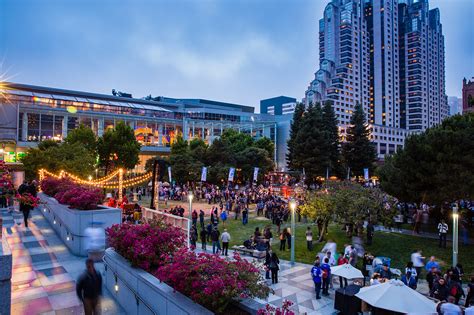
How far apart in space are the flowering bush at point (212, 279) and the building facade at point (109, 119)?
1660 inches

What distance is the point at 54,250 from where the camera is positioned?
40.3ft

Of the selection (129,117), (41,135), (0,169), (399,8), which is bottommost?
(0,169)

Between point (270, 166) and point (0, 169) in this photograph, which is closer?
point (0, 169)

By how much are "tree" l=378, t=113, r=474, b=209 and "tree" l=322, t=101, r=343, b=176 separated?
28.9m

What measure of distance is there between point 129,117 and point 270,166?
100 ft

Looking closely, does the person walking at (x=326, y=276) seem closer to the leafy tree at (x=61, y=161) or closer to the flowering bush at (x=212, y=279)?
the flowering bush at (x=212, y=279)

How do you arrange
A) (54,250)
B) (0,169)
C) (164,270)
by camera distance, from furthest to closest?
(54,250), (0,169), (164,270)

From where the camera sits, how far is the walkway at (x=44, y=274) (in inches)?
294

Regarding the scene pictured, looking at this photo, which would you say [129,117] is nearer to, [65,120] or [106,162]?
[65,120]

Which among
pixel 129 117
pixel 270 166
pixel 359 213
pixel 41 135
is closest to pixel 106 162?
pixel 41 135

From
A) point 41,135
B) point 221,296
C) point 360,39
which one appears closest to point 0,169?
point 221,296

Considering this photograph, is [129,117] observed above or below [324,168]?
above

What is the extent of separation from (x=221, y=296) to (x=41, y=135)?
58.1 metres

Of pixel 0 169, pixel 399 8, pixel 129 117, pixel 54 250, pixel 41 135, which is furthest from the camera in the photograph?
A: pixel 399 8
